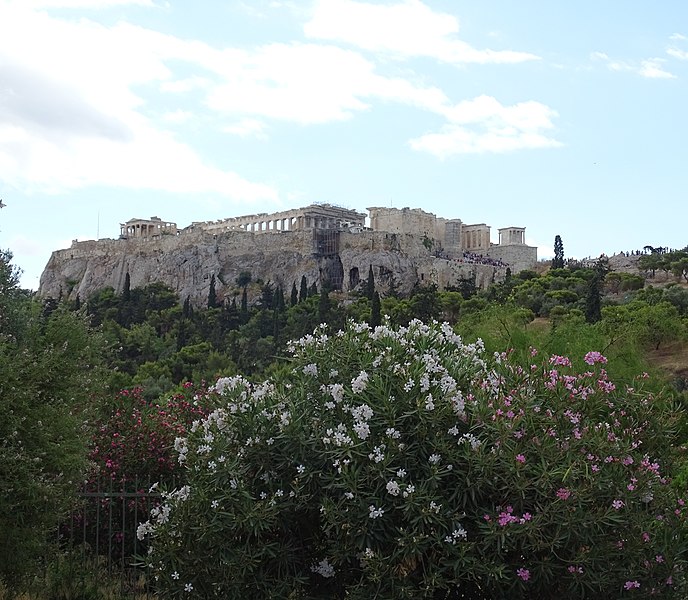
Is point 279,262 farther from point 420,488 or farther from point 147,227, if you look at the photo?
point 420,488

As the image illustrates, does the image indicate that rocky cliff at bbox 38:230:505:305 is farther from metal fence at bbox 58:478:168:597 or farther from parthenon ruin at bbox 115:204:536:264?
metal fence at bbox 58:478:168:597

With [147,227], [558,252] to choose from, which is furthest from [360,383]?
[147,227]

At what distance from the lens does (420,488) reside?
4.29 metres

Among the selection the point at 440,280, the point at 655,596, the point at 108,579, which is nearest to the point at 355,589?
the point at 655,596

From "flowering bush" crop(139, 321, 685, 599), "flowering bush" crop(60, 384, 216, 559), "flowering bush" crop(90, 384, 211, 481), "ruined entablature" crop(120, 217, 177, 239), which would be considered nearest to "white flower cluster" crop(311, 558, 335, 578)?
"flowering bush" crop(139, 321, 685, 599)

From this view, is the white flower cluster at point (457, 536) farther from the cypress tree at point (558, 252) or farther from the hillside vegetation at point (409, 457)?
the cypress tree at point (558, 252)

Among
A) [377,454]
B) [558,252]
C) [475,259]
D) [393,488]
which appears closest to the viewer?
[393,488]

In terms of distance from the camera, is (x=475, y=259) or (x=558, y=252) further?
(x=475, y=259)

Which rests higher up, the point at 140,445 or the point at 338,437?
the point at 338,437

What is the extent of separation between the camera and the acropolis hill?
54000mm

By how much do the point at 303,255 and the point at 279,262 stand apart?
5.90 ft

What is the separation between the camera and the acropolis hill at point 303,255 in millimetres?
54000

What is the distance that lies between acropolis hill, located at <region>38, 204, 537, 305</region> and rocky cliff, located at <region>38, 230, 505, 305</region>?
7 centimetres

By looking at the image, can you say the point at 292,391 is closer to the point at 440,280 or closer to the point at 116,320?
the point at 116,320
